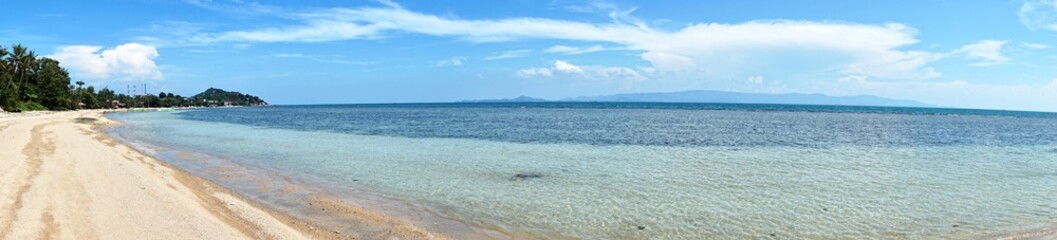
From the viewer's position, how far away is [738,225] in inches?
460

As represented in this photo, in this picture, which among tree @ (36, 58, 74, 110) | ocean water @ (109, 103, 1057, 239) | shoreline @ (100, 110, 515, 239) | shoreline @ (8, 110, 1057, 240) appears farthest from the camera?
tree @ (36, 58, 74, 110)

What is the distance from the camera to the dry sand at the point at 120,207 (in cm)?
936

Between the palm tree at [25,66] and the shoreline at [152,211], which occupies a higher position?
the palm tree at [25,66]

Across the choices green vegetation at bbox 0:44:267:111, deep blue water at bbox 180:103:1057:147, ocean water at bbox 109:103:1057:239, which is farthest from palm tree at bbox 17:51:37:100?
ocean water at bbox 109:103:1057:239

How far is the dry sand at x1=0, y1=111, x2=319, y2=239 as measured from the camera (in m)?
9.36

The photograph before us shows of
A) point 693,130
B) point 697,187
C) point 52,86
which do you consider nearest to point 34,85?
point 52,86

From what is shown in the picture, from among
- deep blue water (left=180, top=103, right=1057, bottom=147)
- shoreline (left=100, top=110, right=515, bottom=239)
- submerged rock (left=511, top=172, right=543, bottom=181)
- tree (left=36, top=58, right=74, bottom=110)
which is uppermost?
tree (left=36, top=58, right=74, bottom=110)

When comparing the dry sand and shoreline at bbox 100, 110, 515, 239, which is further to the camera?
shoreline at bbox 100, 110, 515, 239

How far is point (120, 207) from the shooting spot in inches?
445

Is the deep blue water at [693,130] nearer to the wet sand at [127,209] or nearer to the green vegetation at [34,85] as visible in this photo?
the wet sand at [127,209]

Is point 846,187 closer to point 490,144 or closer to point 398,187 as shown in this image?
point 398,187

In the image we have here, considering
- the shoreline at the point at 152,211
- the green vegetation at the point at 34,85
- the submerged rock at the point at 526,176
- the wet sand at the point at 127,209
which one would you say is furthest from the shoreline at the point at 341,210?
the green vegetation at the point at 34,85

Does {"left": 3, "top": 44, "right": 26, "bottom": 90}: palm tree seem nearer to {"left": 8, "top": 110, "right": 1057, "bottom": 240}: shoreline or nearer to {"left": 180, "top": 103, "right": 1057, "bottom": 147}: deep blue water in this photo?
{"left": 180, "top": 103, "right": 1057, "bottom": 147}: deep blue water

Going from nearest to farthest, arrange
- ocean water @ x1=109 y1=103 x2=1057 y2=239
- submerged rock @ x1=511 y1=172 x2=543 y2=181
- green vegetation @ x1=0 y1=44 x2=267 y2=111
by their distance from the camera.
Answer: ocean water @ x1=109 y1=103 x2=1057 y2=239
submerged rock @ x1=511 y1=172 x2=543 y2=181
green vegetation @ x1=0 y1=44 x2=267 y2=111
